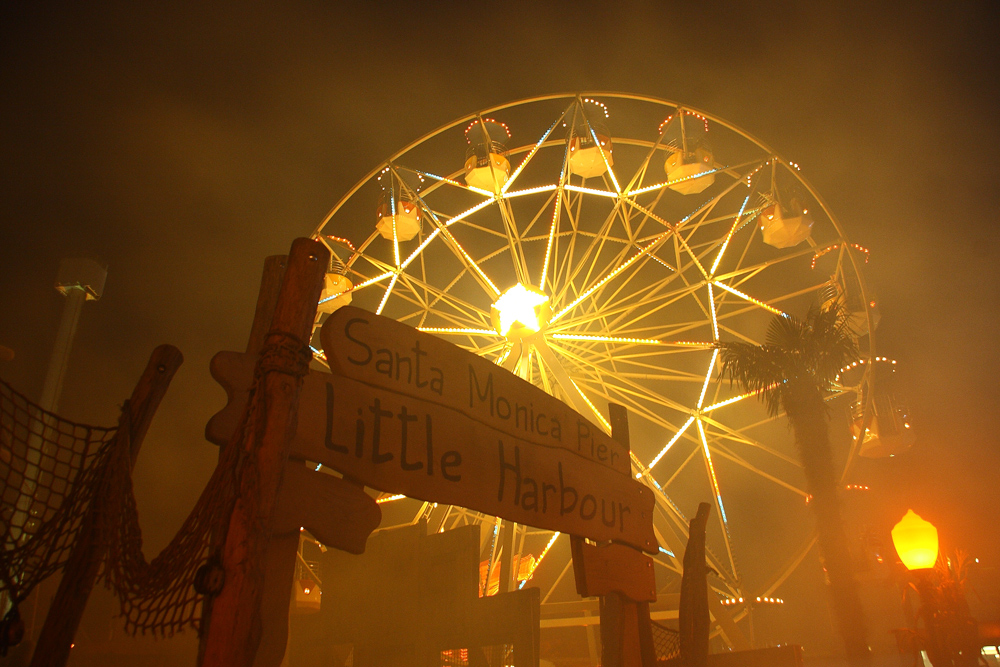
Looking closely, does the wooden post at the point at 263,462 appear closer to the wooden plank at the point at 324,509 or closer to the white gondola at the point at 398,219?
the wooden plank at the point at 324,509

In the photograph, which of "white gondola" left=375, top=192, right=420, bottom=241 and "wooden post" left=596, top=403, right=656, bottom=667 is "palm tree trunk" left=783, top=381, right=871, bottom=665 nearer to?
"wooden post" left=596, top=403, right=656, bottom=667

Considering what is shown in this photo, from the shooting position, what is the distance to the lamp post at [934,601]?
5527 millimetres

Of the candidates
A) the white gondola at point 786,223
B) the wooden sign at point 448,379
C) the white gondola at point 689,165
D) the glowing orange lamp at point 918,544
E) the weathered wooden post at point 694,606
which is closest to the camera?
the wooden sign at point 448,379

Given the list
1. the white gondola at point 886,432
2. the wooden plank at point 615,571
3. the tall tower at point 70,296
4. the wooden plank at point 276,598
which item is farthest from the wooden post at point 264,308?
the white gondola at point 886,432

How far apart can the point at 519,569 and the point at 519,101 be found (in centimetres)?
966

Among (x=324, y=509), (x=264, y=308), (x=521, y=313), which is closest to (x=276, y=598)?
(x=324, y=509)

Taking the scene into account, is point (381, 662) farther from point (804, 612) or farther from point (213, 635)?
point (804, 612)

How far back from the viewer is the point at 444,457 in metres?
2.75

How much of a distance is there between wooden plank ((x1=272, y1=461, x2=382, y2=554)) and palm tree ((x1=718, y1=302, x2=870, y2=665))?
9.81 meters

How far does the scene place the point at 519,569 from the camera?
14070mm

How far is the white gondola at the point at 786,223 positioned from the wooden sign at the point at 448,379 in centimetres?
1070

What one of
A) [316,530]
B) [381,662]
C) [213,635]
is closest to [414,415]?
[316,530]

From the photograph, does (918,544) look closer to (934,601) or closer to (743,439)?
(934,601)

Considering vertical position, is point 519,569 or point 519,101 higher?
point 519,101
